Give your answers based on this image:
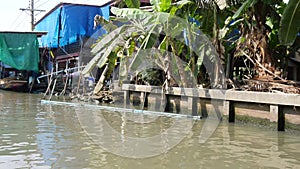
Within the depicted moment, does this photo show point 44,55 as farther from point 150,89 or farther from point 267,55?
point 267,55

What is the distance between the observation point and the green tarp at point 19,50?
22188 mm

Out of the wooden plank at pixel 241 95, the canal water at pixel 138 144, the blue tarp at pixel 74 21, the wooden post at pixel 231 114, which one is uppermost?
the blue tarp at pixel 74 21

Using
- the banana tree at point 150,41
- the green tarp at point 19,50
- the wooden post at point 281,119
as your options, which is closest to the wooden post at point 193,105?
the banana tree at point 150,41

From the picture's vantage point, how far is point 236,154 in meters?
6.28

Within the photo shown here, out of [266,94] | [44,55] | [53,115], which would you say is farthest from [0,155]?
[44,55]

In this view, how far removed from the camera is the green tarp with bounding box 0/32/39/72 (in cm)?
2219

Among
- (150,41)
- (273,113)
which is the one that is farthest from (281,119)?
(150,41)

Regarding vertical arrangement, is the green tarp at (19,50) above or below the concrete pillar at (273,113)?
above

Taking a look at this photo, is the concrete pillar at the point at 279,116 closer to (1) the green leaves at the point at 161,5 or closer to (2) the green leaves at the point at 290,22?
(2) the green leaves at the point at 290,22

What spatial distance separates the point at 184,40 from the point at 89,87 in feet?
25.9

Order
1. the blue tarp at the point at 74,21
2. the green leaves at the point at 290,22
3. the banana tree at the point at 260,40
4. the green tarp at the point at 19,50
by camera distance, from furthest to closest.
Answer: the green tarp at the point at 19,50
the blue tarp at the point at 74,21
the banana tree at the point at 260,40
the green leaves at the point at 290,22

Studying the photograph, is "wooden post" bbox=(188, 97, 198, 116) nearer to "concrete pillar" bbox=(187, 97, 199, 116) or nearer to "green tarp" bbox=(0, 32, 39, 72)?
"concrete pillar" bbox=(187, 97, 199, 116)

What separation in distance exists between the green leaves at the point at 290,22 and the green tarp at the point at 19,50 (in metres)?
18.5

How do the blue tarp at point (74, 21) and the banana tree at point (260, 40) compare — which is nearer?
the banana tree at point (260, 40)
